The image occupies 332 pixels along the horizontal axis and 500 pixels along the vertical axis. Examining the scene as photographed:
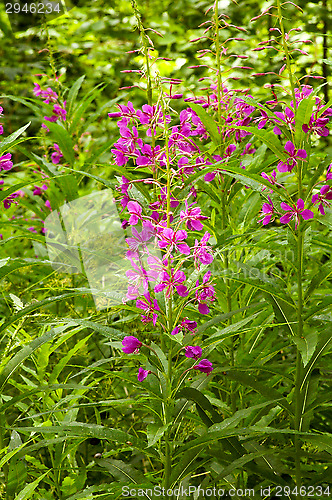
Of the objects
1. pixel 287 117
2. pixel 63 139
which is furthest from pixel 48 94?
pixel 287 117

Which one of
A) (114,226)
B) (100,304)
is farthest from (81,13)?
(100,304)

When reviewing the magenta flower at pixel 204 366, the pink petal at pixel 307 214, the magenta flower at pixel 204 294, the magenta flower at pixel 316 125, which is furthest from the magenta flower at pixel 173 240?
the magenta flower at pixel 316 125

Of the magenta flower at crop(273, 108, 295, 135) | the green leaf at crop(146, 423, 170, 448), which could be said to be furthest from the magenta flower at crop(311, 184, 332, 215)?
the green leaf at crop(146, 423, 170, 448)

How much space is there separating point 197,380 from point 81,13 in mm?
5065

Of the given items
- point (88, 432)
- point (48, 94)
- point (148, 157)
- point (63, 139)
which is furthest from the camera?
point (48, 94)

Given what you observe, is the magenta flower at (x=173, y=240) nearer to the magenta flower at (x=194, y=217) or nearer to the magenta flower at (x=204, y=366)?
the magenta flower at (x=194, y=217)

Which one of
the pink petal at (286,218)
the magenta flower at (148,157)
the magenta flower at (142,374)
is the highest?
the magenta flower at (148,157)

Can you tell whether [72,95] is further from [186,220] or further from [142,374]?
[142,374]

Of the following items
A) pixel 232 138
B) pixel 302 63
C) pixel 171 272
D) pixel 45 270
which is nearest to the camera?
pixel 171 272

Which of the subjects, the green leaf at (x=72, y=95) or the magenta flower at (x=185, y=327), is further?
the green leaf at (x=72, y=95)

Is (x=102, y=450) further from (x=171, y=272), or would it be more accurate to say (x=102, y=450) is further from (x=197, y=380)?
(x=171, y=272)

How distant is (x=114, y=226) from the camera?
11.5 feet

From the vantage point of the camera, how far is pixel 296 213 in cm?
163

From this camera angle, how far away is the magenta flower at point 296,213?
1.61m
